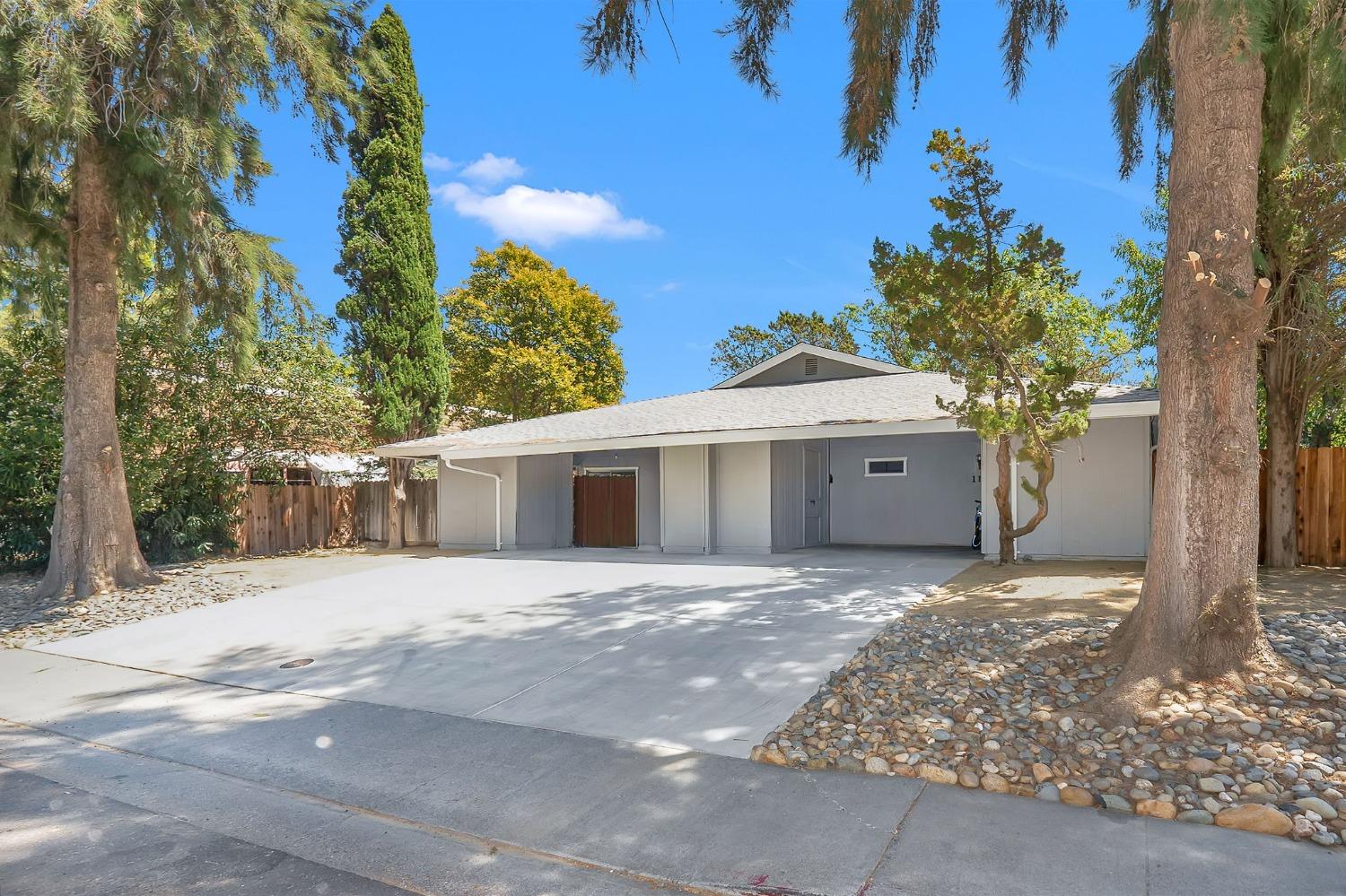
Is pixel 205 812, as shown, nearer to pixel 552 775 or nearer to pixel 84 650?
pixel 552 775

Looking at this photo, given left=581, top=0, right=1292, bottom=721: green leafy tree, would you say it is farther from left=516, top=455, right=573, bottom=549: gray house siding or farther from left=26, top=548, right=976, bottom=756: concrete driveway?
left=516, top=455, right=573, bottom=549: gray house siding

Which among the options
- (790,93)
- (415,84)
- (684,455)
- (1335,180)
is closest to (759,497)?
(684,455)

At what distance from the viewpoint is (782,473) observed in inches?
572

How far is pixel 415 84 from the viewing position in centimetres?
1819

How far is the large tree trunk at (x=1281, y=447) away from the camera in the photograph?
10.4 meters

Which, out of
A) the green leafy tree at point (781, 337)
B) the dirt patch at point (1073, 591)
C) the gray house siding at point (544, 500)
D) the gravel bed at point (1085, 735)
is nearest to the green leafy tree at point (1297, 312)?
the dirt patch at point (1073, 591)

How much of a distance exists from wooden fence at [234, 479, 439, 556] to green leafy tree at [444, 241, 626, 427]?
285 inches

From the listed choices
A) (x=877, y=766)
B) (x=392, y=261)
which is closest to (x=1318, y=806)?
(x=877, y=766)

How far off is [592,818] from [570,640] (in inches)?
149

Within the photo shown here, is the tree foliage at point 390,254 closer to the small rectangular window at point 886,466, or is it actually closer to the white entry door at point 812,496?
the white entry door at point 812,496

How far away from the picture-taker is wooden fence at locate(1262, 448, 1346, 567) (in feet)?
34.6

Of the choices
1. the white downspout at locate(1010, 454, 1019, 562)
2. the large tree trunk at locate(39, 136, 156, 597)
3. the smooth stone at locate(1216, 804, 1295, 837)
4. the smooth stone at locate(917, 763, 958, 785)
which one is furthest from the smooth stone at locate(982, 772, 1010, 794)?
the large tree trunk at locate(39, 136, 156, 597)

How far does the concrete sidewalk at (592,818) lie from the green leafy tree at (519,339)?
67.2 ft

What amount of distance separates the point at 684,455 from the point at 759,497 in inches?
64.1
